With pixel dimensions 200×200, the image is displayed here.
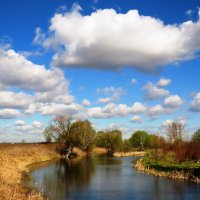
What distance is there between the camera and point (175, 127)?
9100 centimetres

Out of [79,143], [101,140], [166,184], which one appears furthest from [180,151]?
[101,140]

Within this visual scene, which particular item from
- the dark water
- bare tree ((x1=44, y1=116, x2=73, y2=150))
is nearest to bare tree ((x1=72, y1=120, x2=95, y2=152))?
bare tree ((x1=44, y1=116, x2=73, y2=150))

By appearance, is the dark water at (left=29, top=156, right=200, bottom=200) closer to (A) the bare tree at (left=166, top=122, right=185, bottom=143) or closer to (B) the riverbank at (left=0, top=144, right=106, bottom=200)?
(B) the riverbank at (left=0, top=144, right=106, bottom=200)

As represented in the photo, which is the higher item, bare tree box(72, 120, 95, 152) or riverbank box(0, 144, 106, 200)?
bare tree box(72, 120, 95, 152)

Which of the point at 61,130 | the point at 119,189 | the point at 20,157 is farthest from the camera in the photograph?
the point at 61,130

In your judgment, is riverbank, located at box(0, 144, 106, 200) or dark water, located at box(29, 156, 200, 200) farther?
riverbank, located at box(0, 144, 106, 200)

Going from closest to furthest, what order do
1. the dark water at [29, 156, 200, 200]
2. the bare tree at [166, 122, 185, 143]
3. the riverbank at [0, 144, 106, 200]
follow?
1. the dark water at [29, 156, 200, 200]
2. the riverbank at [0, 144, 106, 200]
3. the bare tree at [166, 122, 185, 143]

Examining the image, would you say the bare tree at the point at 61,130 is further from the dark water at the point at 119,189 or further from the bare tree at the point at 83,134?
the dark water at the point at 119,189

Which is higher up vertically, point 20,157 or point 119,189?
point 20,157

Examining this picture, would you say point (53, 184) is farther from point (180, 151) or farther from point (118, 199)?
point (180, 151)

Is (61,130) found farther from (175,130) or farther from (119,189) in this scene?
(119,189)

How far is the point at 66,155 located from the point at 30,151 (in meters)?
18.4

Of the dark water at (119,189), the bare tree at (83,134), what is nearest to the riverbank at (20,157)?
the bare tree at (83,134)

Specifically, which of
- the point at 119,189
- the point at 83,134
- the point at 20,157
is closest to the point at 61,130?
the point at 83,134
